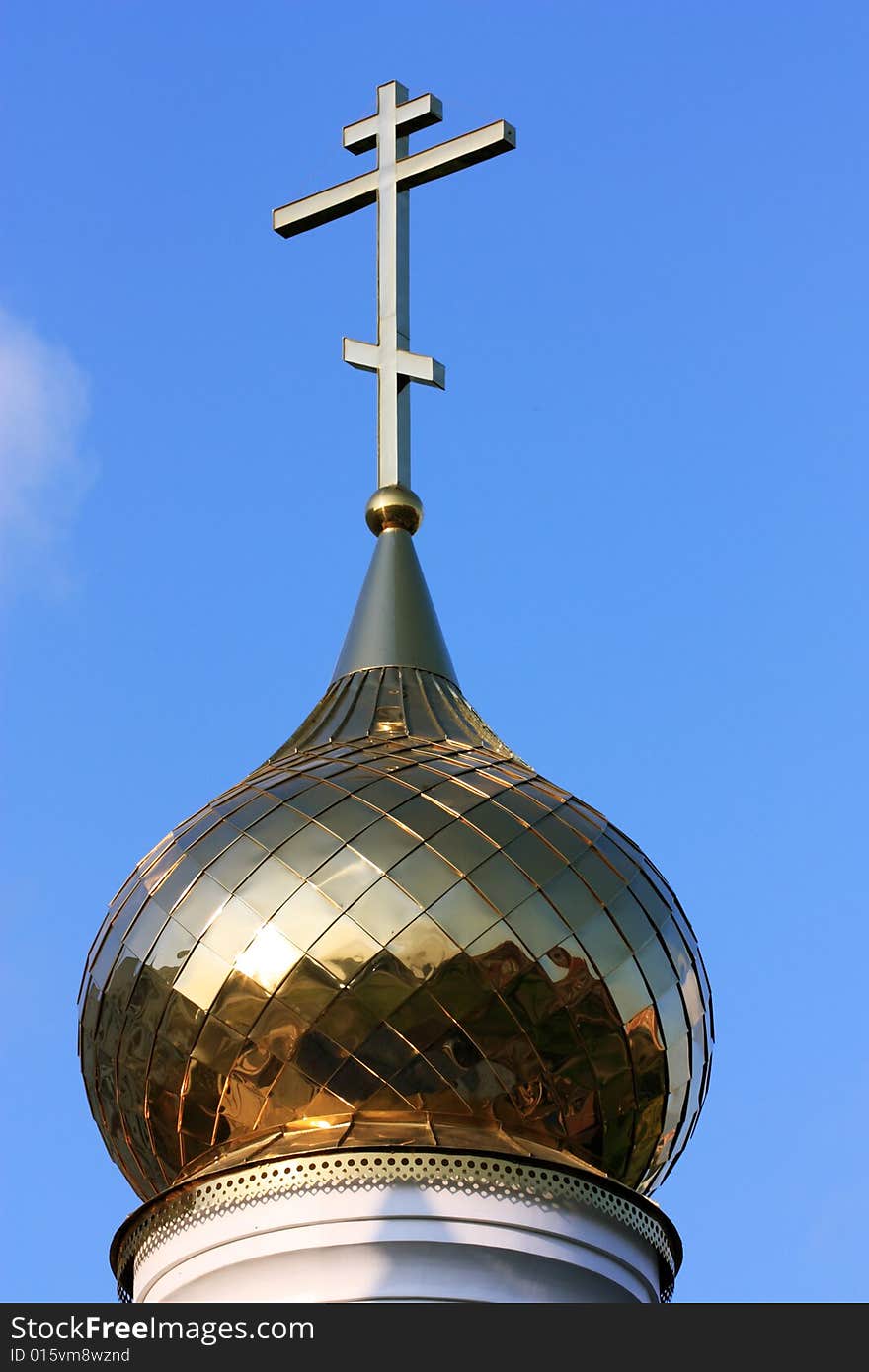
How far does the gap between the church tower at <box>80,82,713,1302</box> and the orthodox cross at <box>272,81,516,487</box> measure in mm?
1959

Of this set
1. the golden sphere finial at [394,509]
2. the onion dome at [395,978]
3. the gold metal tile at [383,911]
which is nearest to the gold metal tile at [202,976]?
the onion dome at [395,978]

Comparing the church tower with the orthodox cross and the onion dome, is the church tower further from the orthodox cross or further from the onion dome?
the orthodox cross

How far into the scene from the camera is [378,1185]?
1184 cm

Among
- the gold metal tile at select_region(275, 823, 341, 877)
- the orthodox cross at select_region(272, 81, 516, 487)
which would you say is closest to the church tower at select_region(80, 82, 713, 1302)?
the gold metal tile at select_region(275, 823, 341, 877)

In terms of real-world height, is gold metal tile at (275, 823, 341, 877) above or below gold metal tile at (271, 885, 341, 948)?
above

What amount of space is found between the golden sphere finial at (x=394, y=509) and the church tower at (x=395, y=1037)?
1370 millimetres

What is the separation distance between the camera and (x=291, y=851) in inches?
503

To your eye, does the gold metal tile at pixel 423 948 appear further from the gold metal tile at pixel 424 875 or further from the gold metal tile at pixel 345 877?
the gold metal tile at pixel 345 877

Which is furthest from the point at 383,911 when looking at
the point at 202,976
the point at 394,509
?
the point at 394,509

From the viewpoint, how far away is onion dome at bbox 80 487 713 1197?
12.1m

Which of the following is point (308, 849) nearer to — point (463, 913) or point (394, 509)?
point (463, 913)

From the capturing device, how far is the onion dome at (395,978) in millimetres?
12117

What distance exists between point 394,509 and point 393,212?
5.76ft
